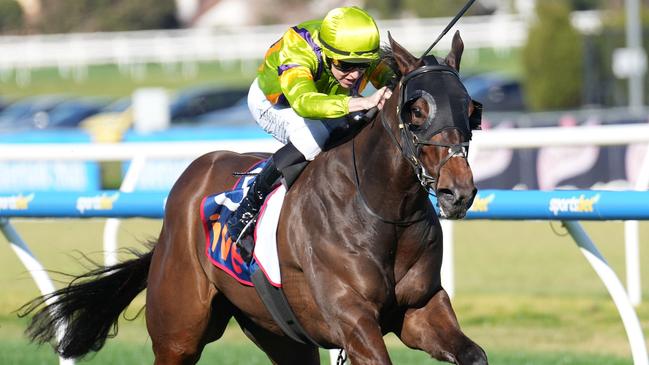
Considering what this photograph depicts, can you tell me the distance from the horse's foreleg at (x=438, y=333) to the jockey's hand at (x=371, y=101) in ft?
2.15

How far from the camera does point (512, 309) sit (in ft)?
25.2

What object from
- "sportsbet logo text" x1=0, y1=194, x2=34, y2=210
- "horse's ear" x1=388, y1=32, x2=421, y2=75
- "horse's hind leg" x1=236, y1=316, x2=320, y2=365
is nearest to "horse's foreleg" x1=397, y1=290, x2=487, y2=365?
"horse's ear" x1=388, y1=32, x2=421, y2=75

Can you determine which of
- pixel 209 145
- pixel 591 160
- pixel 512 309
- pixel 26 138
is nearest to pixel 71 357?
pixel 209 145

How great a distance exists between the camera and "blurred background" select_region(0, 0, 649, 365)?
7.34 meters

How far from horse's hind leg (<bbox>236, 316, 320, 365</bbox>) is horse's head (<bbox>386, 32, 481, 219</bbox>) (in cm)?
139

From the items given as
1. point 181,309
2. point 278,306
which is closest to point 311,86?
point 278,306

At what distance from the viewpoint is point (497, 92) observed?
25578mm

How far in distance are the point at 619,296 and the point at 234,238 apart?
154cm

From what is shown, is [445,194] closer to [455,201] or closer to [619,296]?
[455,201]

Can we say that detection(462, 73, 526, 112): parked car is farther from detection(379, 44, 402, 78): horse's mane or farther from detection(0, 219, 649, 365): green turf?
detection(379, 44, 402, 78): horse's mane

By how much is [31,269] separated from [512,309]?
10.8ft

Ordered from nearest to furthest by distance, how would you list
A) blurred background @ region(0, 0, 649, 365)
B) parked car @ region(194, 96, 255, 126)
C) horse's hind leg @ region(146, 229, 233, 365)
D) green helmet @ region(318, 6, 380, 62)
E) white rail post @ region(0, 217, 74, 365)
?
1. green helmet @ region(318, 6, 380, 62)
2. horse's hind leg @ region(146, 229, 233, 365)
3. white rail post @ region(0, 217, 74, 365)
4. blurred background @ region(0, 0, 649, 365)
5. parked car @ region(194, 96, 255, 126)

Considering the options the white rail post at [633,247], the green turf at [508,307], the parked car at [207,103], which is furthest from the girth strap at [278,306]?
the parked car at [207,103]

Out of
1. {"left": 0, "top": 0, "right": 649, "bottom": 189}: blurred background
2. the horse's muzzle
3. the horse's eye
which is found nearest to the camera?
the horse's muzzle
